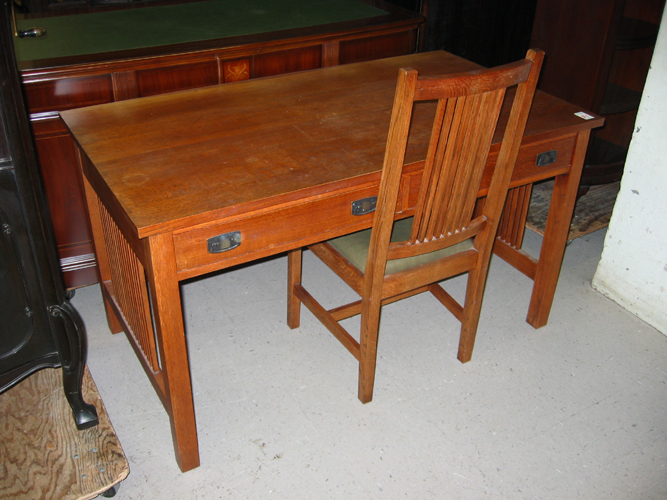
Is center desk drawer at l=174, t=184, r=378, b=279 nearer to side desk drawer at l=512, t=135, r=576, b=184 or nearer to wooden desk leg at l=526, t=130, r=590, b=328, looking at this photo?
side desk drawer at l=512, t=135, r=576, b=184

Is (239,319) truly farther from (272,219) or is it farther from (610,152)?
(610,152)

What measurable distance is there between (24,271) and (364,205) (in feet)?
2.74

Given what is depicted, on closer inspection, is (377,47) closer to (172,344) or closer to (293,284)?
(293,284)

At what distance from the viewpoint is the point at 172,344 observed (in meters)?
1.54

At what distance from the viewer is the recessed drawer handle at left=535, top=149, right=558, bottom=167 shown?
1.87 metres

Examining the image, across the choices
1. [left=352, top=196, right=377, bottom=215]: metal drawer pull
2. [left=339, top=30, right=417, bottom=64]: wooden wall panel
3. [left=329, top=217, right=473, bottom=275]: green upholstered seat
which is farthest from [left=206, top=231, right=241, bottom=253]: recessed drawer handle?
[left=339, top=30, right=417, bottom=64]: wooden wall panel

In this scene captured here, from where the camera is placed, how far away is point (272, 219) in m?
1.50

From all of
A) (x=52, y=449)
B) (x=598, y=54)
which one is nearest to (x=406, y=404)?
(x=52, y=449)

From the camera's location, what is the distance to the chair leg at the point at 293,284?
2.15m

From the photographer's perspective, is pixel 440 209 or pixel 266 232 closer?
pixel 266 232

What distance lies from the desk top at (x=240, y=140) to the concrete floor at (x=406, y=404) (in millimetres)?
758

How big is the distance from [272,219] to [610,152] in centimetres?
206

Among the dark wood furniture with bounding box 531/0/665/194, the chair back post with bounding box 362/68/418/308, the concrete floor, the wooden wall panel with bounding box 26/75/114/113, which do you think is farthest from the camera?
the dark wood furniture with bounding box 531/0/665/194

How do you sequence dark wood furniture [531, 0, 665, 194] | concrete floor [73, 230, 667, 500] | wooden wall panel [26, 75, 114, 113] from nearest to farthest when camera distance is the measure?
concrete floor [73, 230, 667, 500]
wooden wall panel [26, 75, 114, 113]
dark wood furniture [531, 0, 665, 194]
